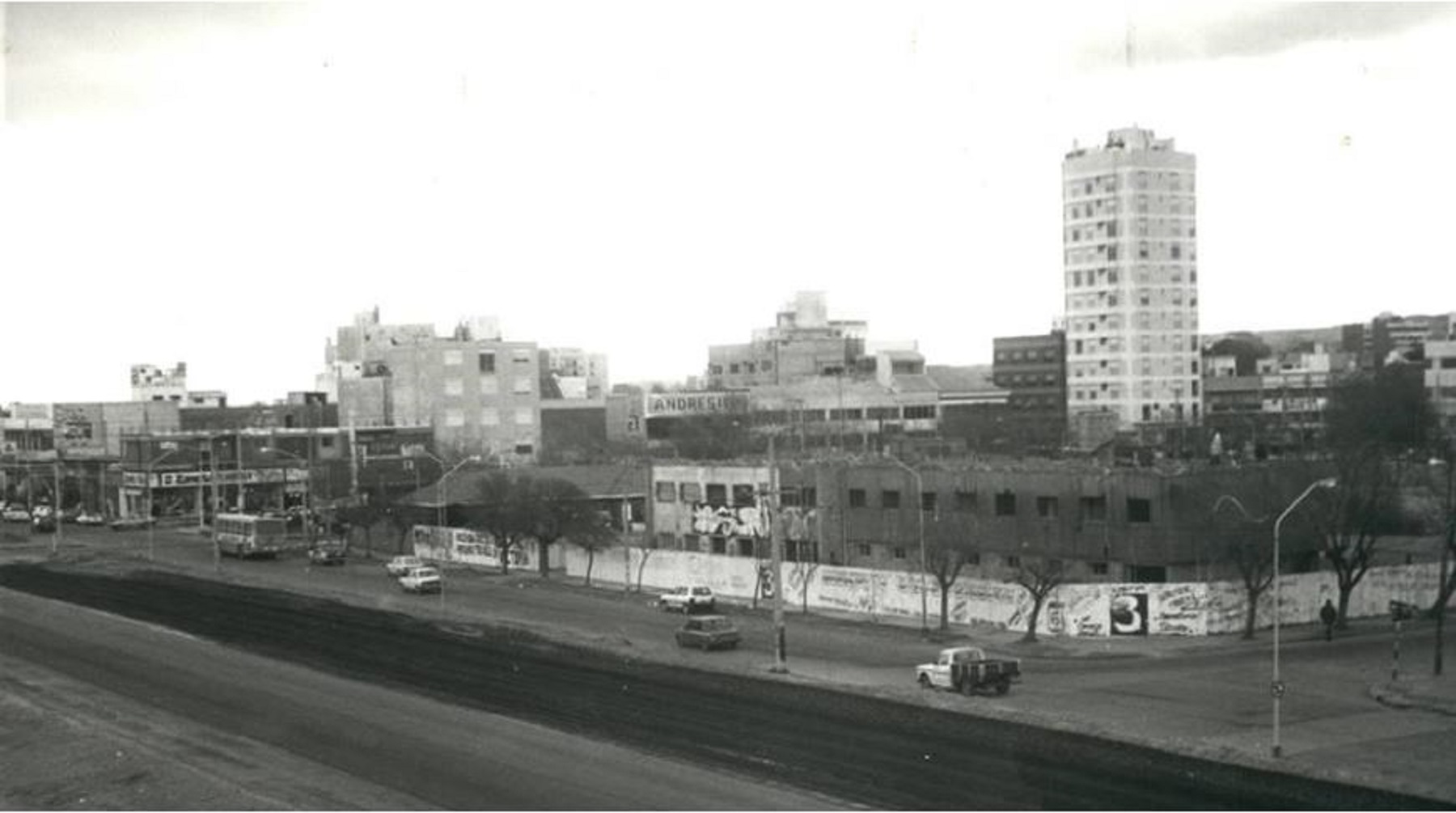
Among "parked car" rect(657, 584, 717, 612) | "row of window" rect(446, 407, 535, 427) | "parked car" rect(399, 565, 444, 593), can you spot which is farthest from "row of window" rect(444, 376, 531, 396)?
"parked car" rect(657, 584, 717, 612)

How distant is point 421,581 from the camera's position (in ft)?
227

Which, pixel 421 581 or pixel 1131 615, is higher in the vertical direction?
pixel 1131 615

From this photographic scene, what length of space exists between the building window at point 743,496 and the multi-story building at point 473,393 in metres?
58.1

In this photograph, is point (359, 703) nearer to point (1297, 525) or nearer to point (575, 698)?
point (575, 698)

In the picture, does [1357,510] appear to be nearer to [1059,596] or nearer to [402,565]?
[1059,596]

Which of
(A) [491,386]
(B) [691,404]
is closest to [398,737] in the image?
(A) [491,386]

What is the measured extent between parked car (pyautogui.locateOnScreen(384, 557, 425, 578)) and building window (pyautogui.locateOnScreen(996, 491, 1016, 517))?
29209 mm

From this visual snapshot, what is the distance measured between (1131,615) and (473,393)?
91013 mm

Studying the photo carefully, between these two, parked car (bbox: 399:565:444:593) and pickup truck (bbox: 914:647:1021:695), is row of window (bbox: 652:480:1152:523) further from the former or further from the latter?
pickup truck (bbox: 914:647:1021:695)

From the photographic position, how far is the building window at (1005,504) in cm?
6238

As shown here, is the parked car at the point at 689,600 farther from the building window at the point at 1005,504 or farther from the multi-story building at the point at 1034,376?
the multi-story building at the point at 1034,376

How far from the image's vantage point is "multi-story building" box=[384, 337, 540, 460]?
132250 mm

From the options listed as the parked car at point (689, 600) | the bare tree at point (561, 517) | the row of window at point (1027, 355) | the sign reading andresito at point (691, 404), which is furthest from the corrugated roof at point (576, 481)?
the row of window at point (1027, 355)

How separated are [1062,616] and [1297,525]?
10.3m
